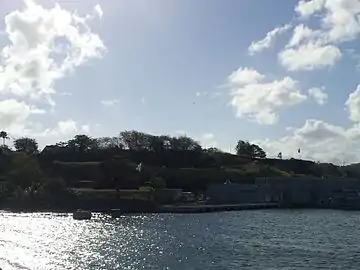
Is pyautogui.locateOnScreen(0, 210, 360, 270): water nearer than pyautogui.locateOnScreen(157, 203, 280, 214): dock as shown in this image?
Yes

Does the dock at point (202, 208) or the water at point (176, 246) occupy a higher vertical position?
the dock at point (202, 208)

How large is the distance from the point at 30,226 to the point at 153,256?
4566 centimetres

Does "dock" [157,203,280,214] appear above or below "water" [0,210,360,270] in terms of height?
above

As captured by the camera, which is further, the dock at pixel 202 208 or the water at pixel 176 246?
the dock at pixel 202 208

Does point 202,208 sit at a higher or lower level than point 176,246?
higher

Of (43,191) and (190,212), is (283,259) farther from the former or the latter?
(43,191)

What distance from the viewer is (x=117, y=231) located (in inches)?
4043

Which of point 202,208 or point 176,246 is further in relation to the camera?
point 202,208

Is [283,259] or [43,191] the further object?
[43,191]

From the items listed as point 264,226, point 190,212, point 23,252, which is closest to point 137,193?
point 190,212

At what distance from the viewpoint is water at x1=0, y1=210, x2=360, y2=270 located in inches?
2478

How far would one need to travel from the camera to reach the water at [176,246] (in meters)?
62.9

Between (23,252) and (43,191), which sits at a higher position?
(43,191)

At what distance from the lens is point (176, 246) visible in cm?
8019
